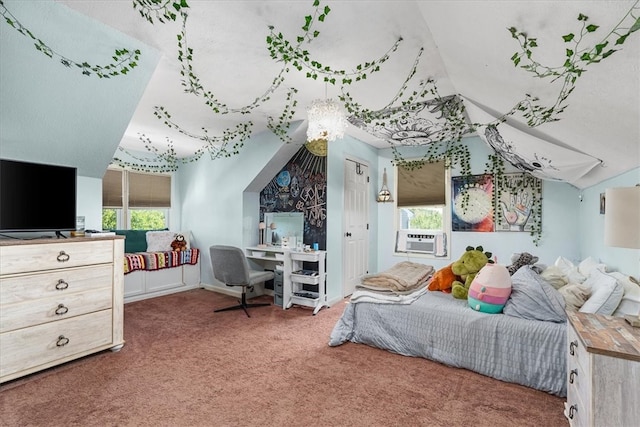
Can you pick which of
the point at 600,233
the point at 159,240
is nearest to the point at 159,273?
the point at 159,240

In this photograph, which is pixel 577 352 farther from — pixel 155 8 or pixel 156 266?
pixel 156 266

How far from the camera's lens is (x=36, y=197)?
2.50m

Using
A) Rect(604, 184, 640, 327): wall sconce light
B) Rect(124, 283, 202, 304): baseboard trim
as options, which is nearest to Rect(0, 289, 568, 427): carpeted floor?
Rect(604, 184, 640, 327): wall sconce light

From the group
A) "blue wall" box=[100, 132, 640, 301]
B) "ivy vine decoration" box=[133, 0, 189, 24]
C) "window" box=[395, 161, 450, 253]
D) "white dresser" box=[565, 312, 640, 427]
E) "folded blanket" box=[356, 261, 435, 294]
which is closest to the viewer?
"white dresser" box=[565, 312, 640, 427]

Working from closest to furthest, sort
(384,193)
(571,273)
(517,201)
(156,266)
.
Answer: (571,273) → (517,201) → (156,266) → (384,193)

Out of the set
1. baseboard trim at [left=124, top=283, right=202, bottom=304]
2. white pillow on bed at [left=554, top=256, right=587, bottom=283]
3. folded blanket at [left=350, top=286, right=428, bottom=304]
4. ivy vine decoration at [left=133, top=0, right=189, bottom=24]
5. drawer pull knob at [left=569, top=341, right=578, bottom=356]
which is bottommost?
baseboard trim at [left=124, top=283, right=202, bottom=304]

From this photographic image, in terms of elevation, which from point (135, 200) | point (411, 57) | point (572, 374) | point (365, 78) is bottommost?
point (572, 374)

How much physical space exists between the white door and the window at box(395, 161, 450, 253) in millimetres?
554

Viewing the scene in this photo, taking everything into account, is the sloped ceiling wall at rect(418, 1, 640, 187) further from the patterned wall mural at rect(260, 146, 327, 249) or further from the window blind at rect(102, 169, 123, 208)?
the window blind at rect(102, 169, 123, 208)

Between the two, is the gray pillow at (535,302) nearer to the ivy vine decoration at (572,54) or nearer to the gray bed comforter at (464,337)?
the gray bed comforter at (464,337)

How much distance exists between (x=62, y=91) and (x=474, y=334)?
3660mm

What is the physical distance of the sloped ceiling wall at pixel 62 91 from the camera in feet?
6.36

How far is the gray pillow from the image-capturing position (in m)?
2.19

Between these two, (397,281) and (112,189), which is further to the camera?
(112,189)
